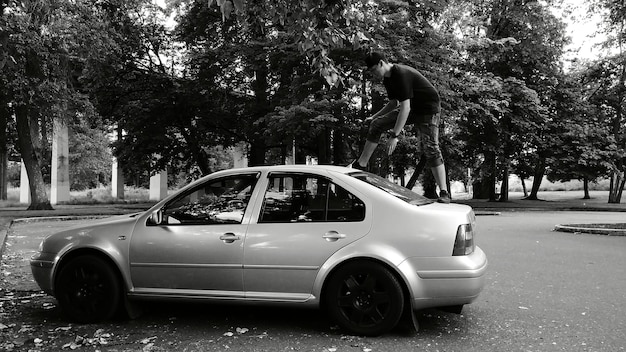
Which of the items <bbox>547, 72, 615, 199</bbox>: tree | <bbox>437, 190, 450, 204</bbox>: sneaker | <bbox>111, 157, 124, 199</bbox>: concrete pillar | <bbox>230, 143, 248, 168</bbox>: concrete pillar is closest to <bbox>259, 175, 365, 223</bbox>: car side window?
<bbox>437, 190, 450, 204</bbox>: sneaker

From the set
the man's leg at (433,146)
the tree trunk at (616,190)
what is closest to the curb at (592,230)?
the man's leg at (433,146)

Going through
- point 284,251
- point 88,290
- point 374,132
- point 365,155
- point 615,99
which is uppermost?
point 615,99

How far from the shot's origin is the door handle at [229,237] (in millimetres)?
4590

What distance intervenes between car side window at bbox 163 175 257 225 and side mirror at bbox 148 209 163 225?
0.13 ft

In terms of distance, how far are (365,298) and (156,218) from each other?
2065mm

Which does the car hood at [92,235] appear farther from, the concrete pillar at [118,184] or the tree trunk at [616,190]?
the concrete pillar at [118,184]

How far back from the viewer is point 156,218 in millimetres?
4895

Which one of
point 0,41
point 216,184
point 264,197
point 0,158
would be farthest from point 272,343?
point 0,158

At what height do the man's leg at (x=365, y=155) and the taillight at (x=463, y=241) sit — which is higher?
the man's leg at (x=365, y=155)

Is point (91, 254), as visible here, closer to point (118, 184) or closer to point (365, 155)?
point (365, 155)

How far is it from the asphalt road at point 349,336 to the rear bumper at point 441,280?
343mm

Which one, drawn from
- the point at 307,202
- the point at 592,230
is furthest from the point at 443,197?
the point at 592,230

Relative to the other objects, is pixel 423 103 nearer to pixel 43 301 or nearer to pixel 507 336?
pixel 507 336

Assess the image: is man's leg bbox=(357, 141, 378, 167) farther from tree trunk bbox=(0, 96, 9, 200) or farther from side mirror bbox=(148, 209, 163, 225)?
tree trunk bbox=(0, 96, 9, 200)
